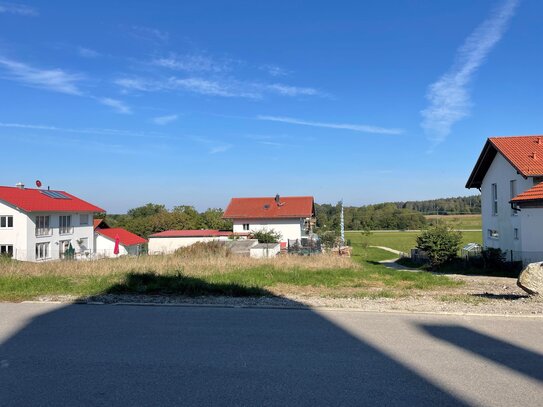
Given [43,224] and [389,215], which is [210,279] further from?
[389,215]

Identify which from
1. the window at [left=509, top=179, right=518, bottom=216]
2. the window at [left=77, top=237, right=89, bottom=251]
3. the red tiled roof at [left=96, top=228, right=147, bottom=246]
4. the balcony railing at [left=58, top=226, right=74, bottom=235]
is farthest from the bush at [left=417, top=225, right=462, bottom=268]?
the red tiled roof at [left=96, top=228, right=147, bottom=246]

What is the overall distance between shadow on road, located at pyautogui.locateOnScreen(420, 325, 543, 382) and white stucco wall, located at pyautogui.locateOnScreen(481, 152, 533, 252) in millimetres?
17112

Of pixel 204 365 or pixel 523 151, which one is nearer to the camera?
pixel 204 365

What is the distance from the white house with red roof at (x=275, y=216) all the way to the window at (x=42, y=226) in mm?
22182

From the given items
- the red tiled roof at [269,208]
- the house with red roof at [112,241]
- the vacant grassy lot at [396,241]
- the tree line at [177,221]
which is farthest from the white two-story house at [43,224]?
the vacant grassy lot at [396,241]

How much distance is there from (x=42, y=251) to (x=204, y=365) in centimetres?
5234

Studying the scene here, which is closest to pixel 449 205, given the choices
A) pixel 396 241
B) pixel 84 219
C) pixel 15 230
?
pixel 396 241

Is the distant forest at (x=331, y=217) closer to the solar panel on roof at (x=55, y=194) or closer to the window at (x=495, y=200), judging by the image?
the solar panel on roof at (x=55, y=194)

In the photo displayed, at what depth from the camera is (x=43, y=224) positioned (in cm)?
5147

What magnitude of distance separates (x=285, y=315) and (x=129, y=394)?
13.2 feet

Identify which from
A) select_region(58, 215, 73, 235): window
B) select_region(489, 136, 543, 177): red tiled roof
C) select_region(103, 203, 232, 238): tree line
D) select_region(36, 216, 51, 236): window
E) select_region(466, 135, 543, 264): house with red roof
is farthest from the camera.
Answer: select_region(103, 203, 232, 238): tree line

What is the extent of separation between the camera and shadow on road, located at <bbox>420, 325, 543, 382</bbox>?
5012 mm

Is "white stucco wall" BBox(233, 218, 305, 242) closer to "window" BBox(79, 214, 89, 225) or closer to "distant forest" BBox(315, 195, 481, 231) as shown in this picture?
"window" BBox(79, 214, 89, 225)

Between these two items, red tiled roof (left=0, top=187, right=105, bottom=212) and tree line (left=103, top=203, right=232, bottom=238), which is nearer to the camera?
red tiled roof (left=0, top=187, right=105, bottom=212)
